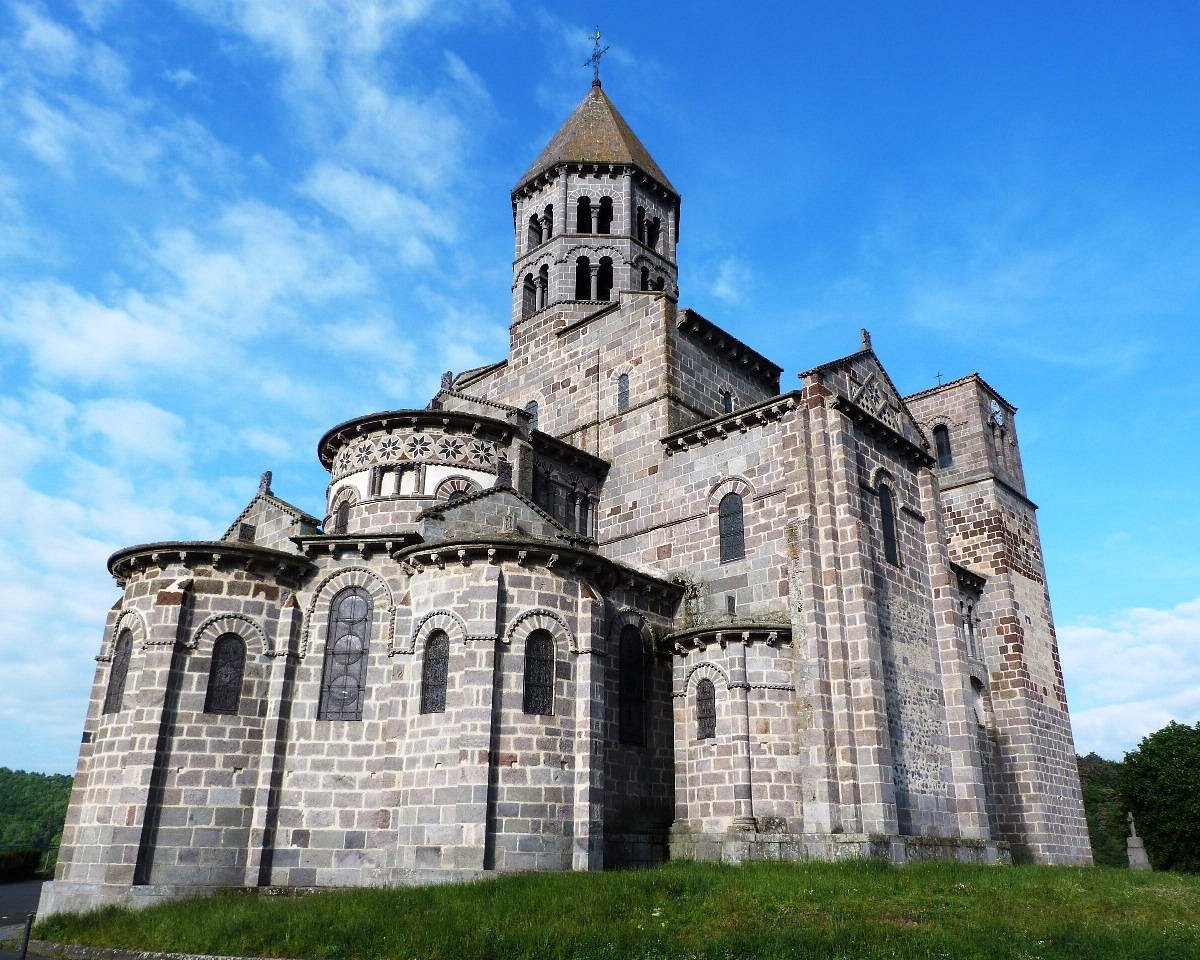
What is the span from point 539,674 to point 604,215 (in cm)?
2072

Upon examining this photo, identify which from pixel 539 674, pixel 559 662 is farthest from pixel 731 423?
pixel 539 674

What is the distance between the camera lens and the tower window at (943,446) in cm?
3613

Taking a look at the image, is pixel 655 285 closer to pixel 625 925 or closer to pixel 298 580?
A: pixel 298 580

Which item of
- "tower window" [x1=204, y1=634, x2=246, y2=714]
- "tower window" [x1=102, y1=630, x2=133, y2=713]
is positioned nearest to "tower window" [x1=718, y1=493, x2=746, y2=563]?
"tower window" [x1=204, y1=634, x2=246, y2=714]

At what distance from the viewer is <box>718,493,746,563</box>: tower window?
23953 mm

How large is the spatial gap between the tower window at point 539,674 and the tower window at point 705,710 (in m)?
4.04

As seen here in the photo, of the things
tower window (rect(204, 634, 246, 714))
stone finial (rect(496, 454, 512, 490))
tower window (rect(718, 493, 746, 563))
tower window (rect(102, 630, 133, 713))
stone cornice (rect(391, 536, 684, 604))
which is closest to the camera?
tower window (rect(204, 634, 246, 714))

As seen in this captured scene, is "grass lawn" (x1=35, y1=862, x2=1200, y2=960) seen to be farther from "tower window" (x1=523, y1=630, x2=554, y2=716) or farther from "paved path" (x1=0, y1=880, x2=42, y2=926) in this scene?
"paved path" (x1=0, y1=880, x2=42, y2=926)

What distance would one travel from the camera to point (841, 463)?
23094mm

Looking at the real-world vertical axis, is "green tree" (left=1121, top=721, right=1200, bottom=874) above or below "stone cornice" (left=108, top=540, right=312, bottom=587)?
below

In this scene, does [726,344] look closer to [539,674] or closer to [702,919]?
[539,674]

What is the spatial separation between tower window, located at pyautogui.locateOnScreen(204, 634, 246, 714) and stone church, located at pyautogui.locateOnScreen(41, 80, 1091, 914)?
0.04 meters

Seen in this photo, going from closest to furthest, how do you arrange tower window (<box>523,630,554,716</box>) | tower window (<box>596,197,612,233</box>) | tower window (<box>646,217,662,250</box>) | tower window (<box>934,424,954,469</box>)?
tower window (<box>523,630,554,716</box>) → tower window (<box>596,197,612,233</box>) → tower window (<box>646,217,662,250</box>) → tower window (<box>934,424,954,469</box>)

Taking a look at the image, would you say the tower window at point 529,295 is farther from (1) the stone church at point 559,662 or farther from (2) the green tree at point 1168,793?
(2) the green tree at point 1168,793
